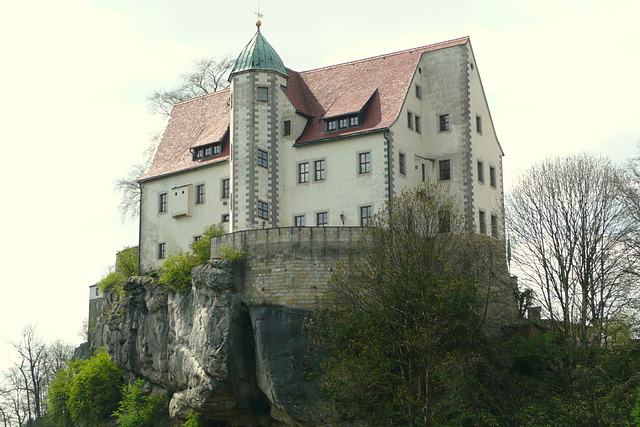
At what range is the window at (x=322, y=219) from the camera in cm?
5362

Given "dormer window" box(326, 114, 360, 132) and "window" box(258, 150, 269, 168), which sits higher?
"dormer window" box(326, 114, 360, 132)

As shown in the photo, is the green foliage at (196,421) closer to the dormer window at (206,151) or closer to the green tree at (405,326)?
the green tree at (405,326)

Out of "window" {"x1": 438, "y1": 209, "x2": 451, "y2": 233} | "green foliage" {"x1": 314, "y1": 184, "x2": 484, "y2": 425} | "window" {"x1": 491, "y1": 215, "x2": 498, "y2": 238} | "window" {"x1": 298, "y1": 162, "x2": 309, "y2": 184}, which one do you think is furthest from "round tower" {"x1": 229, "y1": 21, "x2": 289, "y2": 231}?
"window" {"x1": 491, "y1": 215, "x2": 498, "y2": 238}

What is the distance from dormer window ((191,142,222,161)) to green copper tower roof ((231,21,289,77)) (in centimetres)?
473

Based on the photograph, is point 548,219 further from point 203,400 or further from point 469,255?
point 203,400

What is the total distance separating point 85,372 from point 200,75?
78.3ft

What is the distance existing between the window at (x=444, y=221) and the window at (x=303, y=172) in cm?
1018

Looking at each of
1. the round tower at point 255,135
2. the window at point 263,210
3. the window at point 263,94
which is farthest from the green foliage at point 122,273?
the window at point 263,94

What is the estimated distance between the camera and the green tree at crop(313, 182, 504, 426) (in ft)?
137

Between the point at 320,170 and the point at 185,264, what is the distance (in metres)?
8.49

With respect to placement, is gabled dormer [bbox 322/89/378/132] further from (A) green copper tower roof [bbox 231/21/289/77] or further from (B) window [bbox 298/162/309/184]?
(A) green copper tower roof [bbox 231/21/289/77]

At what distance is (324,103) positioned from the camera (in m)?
57.8

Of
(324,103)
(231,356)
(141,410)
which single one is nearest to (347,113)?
(324,103)

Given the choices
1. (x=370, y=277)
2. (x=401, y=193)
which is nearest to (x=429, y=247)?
(x=370, y=277)
